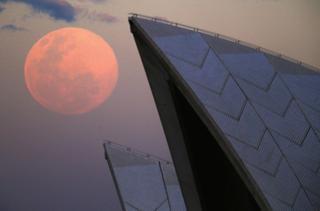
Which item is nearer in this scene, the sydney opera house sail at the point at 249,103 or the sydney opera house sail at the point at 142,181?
the sydney opera house sail at the point at 249,103

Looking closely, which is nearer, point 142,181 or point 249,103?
point 249,103

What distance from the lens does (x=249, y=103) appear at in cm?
1677

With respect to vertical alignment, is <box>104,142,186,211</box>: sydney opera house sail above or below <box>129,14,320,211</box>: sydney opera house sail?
below

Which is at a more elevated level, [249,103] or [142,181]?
[249,103]

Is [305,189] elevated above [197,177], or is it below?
above

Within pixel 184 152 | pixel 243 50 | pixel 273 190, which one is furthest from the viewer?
pixel 184 152

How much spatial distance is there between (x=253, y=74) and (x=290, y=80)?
147 centimetres

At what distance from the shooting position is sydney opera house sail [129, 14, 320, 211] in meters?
15.8

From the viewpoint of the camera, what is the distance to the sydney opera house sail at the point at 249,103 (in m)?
15.8

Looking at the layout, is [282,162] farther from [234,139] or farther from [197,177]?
[197,177]

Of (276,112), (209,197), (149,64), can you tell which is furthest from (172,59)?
(209,197)

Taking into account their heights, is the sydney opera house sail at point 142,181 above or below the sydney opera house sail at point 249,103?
below

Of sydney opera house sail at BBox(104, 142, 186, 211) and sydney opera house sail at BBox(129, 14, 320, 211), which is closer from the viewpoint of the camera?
sydney opera house sail at BBox(129, 14, 320, 211)

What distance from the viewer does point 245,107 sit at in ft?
54.6
